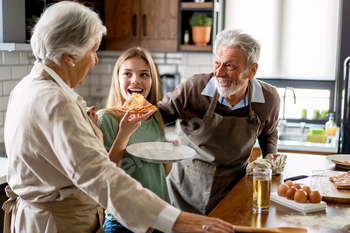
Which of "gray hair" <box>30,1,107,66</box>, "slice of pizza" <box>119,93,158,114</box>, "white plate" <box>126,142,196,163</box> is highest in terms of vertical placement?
"gray hair" <box>30,1,107,66</box>

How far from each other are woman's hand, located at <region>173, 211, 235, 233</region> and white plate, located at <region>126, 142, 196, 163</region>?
0.56 metres

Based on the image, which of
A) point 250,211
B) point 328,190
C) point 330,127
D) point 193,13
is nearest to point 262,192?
point 250,211

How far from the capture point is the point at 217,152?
207cm

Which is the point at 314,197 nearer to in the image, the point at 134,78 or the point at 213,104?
the point at 213,104

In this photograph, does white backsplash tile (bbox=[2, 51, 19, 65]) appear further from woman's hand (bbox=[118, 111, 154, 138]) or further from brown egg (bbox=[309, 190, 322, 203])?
brown egg (bbox=[309, 190, 322, 203])

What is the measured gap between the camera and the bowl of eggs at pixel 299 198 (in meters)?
1.42

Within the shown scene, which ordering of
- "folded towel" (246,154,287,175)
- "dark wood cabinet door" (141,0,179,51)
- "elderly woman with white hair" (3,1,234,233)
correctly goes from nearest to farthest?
"elderly woman with white hair" (3,1,234,233) → "folded towel" (246,154,287,175) → "dark wood cabinet door" (141,0,179,51)

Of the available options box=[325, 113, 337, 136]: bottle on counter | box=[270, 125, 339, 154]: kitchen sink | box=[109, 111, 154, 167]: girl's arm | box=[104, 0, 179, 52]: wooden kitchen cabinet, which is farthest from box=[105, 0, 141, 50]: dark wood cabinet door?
box=[109, 111, 154, 167]: girl's arm

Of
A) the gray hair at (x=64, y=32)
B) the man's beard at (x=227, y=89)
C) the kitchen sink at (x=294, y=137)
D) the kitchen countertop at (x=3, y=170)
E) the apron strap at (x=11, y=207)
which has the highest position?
the gray hair at (x=64, y=32)

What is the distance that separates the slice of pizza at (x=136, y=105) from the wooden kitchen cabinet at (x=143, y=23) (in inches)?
82.4

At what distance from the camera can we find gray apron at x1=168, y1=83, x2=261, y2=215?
2059 millimetres

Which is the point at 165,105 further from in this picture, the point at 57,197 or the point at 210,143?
the point at 57,197

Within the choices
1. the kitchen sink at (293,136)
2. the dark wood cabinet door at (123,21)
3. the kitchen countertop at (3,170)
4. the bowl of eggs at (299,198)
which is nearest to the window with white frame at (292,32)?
the kitchen sink at (293,136)

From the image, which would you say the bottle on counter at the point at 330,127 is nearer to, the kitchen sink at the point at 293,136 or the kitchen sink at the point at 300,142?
the kitchen sink at the point at 300,142
